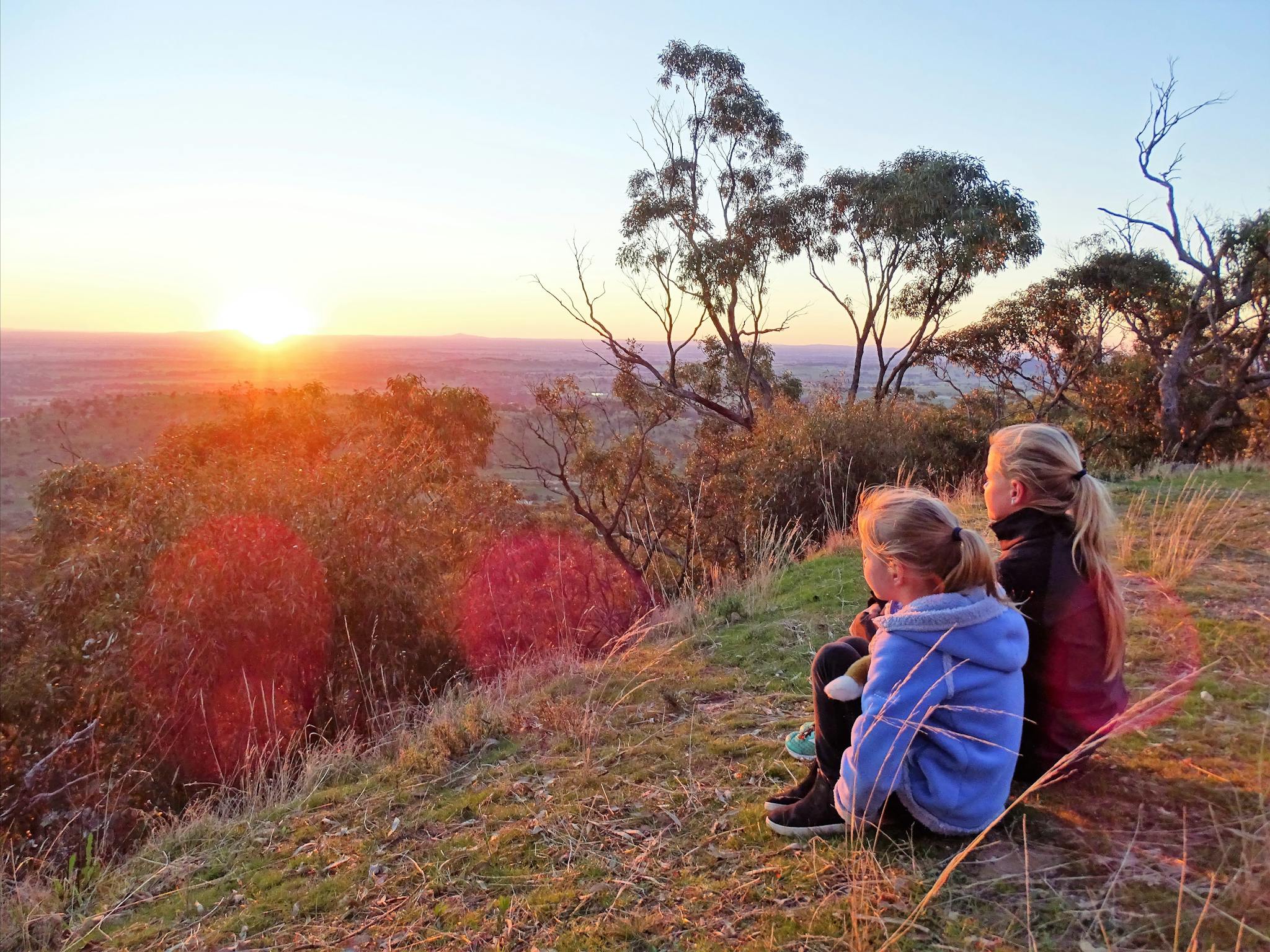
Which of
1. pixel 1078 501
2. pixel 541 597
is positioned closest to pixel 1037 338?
pixel 541 597

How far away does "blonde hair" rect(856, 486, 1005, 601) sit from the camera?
2199 mm

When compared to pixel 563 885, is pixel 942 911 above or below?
above

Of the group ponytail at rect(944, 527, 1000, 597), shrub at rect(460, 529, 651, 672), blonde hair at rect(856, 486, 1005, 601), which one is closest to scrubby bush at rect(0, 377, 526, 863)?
shrub at rect(460, 529, 651, 672)

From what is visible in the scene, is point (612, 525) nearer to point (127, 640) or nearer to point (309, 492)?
point (309, 492)

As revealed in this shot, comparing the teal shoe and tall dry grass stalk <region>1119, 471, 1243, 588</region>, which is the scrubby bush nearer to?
the teal shoe

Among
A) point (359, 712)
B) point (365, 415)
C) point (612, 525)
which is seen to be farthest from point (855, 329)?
point (359, 712)

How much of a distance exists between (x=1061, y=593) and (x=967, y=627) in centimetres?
47

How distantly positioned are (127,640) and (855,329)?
15684mm

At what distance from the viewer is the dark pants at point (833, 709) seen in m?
2.42

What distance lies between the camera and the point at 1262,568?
17.4 ft

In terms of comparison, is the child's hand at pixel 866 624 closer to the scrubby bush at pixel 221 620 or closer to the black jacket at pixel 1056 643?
the black jacket at pixel 1056 643

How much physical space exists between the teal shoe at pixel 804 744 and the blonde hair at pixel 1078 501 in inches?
42.6

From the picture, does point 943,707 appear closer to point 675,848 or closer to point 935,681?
point 935,681

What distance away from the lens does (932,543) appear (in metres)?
2.22
